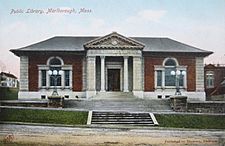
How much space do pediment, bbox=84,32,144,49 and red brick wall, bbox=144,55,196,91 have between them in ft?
0.50

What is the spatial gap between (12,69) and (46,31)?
0.41 meters

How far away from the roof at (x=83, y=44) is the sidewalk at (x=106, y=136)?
0.63 m

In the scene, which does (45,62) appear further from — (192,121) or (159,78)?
(192,121)

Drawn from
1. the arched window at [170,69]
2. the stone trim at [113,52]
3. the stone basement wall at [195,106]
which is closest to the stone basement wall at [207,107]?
the stone basement wall at [195,106]

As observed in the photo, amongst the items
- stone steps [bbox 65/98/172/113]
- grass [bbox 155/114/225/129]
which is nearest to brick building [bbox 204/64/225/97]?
grass [bbox 155/114/225/129]

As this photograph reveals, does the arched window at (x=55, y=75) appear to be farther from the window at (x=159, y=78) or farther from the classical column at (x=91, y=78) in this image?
the window at (x=159, y=78)

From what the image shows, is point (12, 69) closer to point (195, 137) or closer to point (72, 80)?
point (72, 80)

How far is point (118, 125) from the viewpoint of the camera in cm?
414

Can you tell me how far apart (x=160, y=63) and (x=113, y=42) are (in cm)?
48

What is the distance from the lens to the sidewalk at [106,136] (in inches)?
157

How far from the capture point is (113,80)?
4.52m

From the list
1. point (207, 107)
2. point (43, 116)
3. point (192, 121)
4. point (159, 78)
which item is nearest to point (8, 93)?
point (43, 116)

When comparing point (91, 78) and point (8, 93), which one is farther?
point (91, 78)

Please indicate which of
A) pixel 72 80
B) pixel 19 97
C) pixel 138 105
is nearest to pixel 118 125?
pixel 138 105
